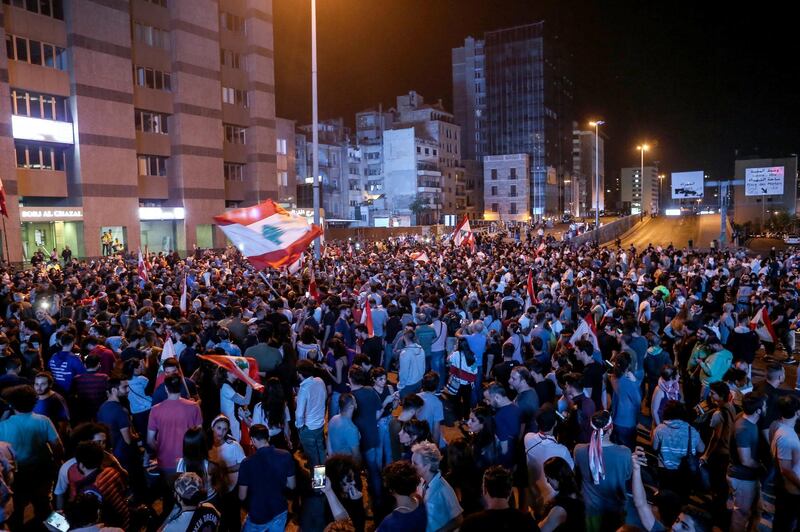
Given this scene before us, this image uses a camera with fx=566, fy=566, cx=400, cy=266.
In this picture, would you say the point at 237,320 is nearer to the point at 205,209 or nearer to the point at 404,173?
the point at 205,209

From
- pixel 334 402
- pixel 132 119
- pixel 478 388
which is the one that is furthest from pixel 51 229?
pixel 478 388

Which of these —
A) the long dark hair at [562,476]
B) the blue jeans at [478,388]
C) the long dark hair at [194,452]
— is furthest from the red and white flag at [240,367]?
the blue jeans at [478,388]

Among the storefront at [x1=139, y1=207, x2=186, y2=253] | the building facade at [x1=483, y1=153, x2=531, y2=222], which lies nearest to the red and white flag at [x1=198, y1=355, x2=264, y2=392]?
the storefront at [x1=139, y1=207, x2=186, y2=253]

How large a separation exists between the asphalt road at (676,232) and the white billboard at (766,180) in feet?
15.5

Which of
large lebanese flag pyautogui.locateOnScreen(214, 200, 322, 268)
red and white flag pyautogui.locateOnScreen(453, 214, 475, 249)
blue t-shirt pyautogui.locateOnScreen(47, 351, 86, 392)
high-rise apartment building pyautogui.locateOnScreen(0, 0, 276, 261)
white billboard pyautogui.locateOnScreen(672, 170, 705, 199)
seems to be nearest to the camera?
blue t-shirt pyautogui.locateOnScreen(47, 351, 86, 392)

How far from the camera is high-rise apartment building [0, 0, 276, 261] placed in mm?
35375

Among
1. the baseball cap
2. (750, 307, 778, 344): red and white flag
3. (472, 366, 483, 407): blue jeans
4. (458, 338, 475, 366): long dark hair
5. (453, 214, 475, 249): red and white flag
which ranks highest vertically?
(453, 214, 475, 249): red and white flag

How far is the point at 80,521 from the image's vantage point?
3645 mm

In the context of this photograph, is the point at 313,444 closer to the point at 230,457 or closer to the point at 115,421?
the point at 230,457

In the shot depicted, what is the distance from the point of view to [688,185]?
51.8 metres

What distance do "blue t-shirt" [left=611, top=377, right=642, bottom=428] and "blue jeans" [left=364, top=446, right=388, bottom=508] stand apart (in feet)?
9.63

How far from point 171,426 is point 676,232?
172ft

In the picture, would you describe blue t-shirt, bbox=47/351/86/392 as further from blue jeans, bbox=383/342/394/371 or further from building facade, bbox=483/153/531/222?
building facade, bbox=483/153/531/222

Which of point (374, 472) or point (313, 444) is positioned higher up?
point (313, 444)
